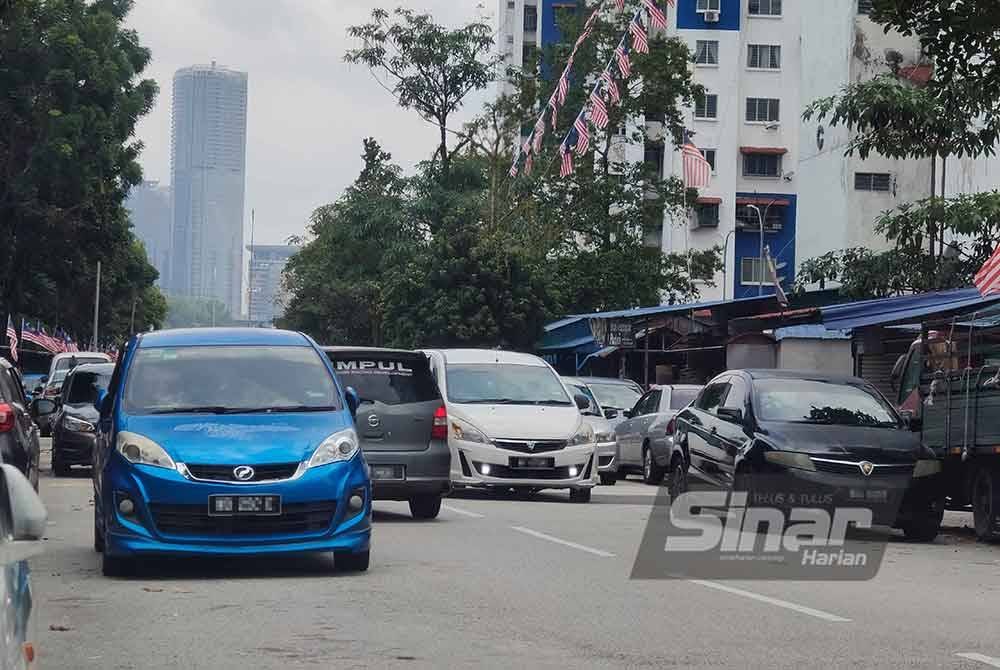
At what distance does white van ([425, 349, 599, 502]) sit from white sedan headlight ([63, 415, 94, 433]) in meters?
6.95

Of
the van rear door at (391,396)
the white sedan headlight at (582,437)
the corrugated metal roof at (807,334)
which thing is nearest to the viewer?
the van rear door at (391,396)

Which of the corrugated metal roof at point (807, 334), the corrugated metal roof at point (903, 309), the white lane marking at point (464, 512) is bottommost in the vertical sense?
the white lane marking at point (464, 512)

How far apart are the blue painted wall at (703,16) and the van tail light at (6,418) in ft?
220

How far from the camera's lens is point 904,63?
56406mm

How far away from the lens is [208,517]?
11.5 meters

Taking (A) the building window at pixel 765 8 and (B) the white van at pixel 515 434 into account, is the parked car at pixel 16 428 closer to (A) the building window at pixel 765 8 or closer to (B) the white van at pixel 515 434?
(B) the white van at pixel 515 434

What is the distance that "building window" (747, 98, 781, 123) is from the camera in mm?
81125

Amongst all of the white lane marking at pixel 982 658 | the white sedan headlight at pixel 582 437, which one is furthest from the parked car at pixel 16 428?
the white lane marking at pixel 982 658

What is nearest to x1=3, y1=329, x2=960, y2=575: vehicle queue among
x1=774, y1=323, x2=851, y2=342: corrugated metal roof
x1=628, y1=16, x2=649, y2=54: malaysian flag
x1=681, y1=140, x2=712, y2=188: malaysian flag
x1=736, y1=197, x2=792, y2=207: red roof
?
x1=774, y1=323, x2=851, y2=342: corrugated metal roof

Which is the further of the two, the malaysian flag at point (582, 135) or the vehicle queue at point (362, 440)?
the malaysian flag at point (582, 135)

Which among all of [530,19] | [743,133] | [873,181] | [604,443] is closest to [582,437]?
[604,443]

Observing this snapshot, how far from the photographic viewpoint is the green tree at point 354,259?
64.9m

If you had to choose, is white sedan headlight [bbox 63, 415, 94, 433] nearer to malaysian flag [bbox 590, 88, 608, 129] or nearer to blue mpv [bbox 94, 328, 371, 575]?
blue mpv [bbox 94, 328, 371, 575]

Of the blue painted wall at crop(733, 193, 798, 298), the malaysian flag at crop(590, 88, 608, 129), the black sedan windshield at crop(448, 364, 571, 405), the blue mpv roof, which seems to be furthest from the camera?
the blue painted wall at crop(733, 193, 798, 298)
